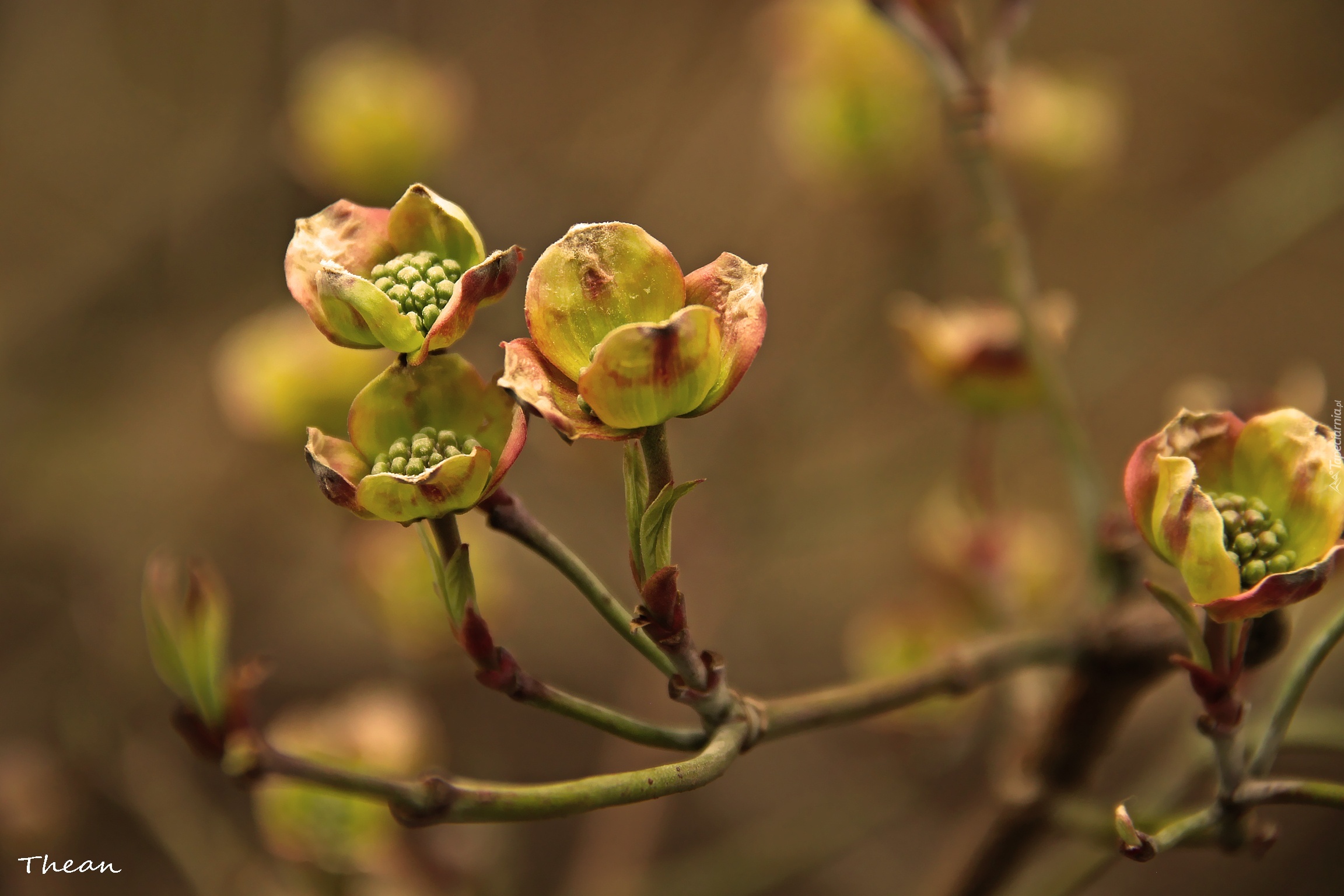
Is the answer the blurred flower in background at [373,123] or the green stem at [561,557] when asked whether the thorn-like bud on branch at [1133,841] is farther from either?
the blurred flower in background at [373,123]

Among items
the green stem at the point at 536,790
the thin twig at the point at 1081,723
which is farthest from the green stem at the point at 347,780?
the thin twig at the point at 1081,723

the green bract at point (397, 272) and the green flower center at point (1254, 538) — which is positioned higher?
the green bract at point (397, 272)

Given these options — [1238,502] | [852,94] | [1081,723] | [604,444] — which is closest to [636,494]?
[1238,502]

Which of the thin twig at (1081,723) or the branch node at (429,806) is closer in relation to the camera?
the branch node at (429,806)

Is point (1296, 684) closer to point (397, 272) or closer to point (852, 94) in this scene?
point (397, 272)

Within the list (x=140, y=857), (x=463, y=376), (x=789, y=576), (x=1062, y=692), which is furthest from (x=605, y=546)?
(x=463, y=376)

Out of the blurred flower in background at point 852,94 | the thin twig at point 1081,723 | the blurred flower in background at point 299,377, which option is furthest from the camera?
the blurred flower in background at point 852,94

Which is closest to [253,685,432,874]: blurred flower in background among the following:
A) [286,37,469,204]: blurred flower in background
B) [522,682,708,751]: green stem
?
[522,682,708,751]: green stem
